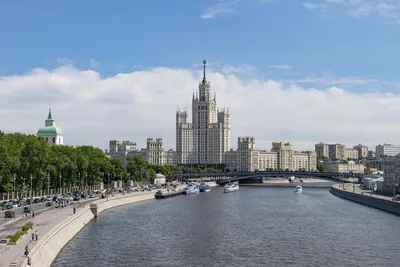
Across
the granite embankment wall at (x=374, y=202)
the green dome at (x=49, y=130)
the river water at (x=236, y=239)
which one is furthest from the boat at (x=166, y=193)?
the green dome at (x=49, y=130)

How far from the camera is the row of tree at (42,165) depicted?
84.5 meters

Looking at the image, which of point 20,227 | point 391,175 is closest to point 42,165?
point 20,227

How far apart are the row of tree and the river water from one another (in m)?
13.2

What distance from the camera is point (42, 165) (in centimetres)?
9438

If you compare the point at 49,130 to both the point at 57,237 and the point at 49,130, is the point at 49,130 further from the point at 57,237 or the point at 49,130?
the point at 57,237

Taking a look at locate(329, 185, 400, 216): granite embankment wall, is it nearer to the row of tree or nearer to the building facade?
the row of tree

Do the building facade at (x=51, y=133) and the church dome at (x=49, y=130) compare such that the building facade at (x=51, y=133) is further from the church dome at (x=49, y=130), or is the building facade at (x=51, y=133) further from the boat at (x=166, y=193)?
the boat at (x=166, y=193)

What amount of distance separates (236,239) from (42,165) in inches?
1700

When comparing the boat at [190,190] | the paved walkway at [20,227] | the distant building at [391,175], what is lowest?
the boat at [190,190]

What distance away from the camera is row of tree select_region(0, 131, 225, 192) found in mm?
84500

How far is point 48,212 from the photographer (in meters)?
70.0

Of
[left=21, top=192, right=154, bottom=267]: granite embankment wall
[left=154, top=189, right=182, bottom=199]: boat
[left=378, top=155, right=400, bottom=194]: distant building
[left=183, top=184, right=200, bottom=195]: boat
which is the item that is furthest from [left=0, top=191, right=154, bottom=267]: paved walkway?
[left=183, top=184, right=200, bottom=195]: boat

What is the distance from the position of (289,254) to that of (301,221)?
26.5 m

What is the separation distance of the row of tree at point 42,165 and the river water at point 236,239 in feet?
43.3
